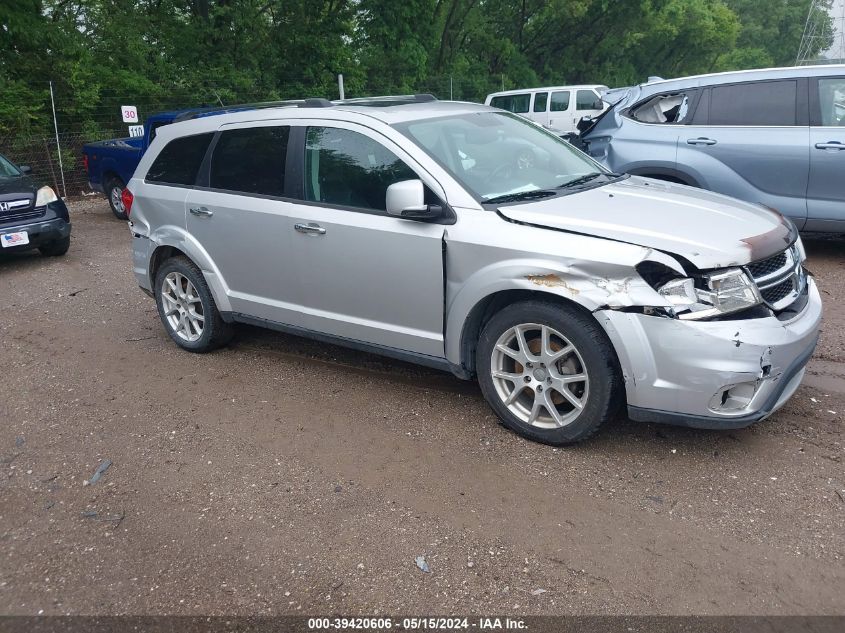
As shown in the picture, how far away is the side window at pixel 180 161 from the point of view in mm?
5371

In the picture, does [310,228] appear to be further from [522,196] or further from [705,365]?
[705,365]

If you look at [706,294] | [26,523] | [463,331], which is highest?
[706,294]

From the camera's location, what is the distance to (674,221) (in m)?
3.70

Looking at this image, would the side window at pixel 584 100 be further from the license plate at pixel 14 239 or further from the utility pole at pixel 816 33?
the utility pole at pixel 816 33

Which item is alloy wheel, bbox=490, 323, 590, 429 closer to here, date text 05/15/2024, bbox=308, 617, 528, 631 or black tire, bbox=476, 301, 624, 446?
black tire, bbox=476, 301, 624, 446

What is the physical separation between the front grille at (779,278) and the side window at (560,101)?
16.6 meters

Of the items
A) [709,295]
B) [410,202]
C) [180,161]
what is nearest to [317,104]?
[180,161]

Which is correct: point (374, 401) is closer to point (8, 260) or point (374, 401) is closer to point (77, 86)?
point (8, 260)

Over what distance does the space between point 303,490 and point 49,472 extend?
4.85 feet

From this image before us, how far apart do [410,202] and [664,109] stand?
4.96m

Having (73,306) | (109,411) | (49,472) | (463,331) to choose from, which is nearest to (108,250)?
(73,306)

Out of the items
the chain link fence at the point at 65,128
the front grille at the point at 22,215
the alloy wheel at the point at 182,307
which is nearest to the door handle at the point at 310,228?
the alloy wheel at the point at 182,307

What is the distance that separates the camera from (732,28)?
133 feet

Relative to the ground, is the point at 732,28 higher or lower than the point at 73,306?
higher
